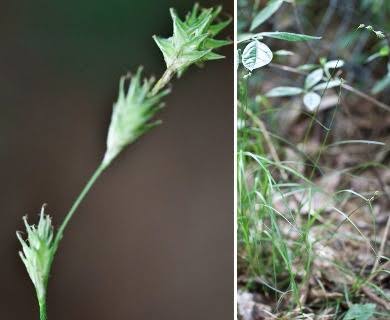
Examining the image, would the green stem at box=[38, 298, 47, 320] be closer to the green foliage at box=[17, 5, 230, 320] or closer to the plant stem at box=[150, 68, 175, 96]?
the green foliage at box=[17, 5, 230, 320]

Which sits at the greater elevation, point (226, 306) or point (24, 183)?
point (24, 183)

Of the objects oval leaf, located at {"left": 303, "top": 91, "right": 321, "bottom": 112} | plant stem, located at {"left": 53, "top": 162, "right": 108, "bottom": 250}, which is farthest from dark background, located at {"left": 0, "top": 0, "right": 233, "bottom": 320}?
oval leaf, located at {"left": 303, "top": 91, "right": 321, "bottom": 112}

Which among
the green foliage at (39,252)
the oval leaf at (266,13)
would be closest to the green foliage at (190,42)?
the oval leaf at (266,13)

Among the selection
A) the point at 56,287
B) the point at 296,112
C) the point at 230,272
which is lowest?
the point at 230,272

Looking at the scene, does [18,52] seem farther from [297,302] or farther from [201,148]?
[297,302]

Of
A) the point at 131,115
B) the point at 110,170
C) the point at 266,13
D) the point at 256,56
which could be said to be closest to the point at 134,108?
the point at 131,115

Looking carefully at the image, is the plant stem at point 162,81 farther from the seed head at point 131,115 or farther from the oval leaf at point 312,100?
the oval leaf at point 312,100

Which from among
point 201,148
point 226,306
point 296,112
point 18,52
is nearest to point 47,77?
point 18,52
